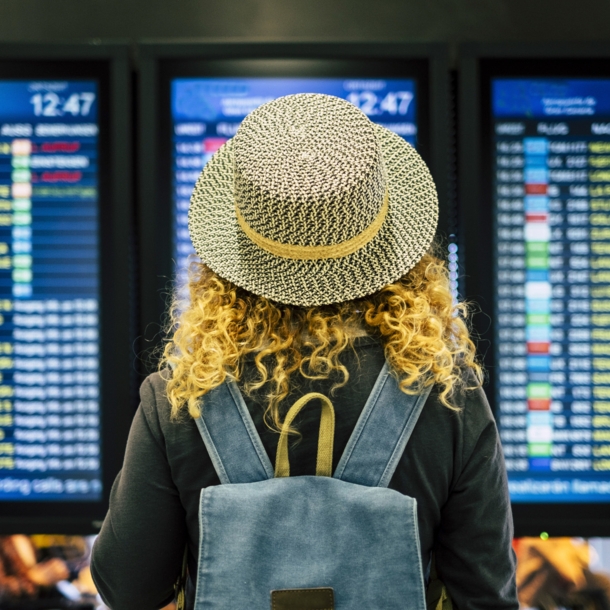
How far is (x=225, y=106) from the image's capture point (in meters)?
1.96

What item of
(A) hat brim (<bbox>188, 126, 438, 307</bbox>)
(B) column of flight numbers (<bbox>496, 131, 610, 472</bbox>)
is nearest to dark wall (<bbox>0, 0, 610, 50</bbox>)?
(B) column of flight numbers (<bbox>496, 131, 610, 472</bbox>)

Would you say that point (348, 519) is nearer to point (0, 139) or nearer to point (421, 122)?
point (421, 122)

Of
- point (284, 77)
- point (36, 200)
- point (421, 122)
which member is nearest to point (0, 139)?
point (36, 200)

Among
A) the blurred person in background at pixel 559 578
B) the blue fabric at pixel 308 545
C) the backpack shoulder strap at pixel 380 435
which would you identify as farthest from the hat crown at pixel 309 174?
the blurred person in background at pixel 559 578

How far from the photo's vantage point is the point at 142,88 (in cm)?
192

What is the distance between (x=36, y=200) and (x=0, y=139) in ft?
0.69

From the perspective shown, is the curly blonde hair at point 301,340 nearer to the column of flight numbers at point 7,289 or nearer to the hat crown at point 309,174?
the hat crown at point 309,174

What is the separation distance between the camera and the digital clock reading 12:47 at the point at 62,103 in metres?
1.97

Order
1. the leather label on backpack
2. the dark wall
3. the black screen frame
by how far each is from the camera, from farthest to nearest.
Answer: the dark wall
the black screen frame
the leather label on backpack

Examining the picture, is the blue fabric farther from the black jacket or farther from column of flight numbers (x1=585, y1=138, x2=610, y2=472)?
column of flight numbers (x1=585, y1=138, x2=610, y2=472)

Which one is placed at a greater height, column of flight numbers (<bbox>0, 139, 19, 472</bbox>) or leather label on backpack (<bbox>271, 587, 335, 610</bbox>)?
column of flight numbers (<bbox>0, 139, 19, 472</bbox>)

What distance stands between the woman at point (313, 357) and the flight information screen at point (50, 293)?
919mm

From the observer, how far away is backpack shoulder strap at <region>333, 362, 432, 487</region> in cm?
100

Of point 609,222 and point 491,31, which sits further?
point 491,31
